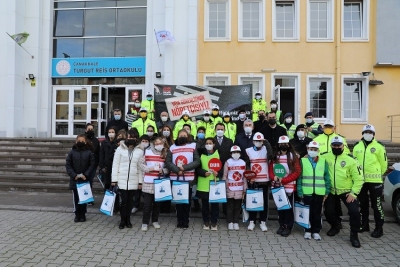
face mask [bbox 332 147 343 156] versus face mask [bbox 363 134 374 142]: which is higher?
face mask [bbox 363 134 374 142]

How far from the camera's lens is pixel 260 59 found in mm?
15172

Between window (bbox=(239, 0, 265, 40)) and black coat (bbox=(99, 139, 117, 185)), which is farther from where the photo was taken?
window (bbox=(239, 0, 265, 40))

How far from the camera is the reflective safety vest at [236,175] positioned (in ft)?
22.9

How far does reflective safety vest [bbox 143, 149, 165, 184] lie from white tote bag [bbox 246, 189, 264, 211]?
6.12ft

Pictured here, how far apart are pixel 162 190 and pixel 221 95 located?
6316 millimetres

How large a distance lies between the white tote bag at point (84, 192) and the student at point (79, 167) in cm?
13

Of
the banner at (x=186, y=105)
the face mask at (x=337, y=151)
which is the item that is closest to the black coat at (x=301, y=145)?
the face mask at (x=337, y=151)

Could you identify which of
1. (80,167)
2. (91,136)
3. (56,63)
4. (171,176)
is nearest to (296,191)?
(171,176)

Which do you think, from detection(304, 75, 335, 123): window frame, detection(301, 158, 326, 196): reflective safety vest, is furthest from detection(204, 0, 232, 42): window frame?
detection(301, 158, 326, 196): reflective safety vest

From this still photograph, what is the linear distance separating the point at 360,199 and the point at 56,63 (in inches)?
604

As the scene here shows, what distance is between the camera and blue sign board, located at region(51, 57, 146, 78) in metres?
16.6

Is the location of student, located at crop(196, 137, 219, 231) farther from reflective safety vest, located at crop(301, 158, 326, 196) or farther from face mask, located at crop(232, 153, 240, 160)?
reflective safety vest, located at crop(301, 158, 326, 196)

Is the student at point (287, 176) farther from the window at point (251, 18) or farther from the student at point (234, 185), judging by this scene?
the window at point (251, 18)

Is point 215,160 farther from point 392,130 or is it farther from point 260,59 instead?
point 392,130
